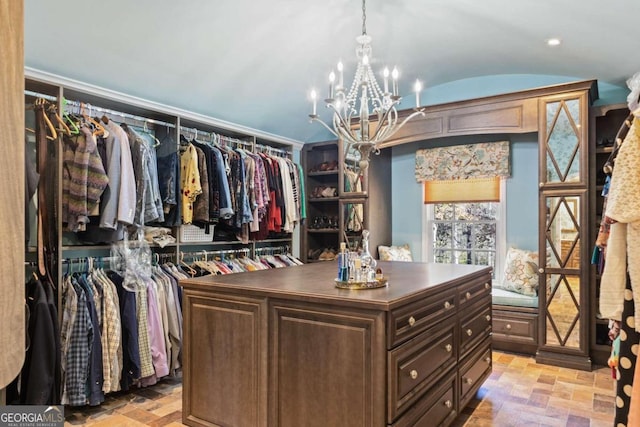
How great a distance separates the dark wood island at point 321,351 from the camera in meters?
1.75

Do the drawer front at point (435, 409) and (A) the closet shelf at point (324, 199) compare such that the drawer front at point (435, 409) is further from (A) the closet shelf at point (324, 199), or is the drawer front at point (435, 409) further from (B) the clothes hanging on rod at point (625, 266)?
(A) the closet shelf at point (324, 199)

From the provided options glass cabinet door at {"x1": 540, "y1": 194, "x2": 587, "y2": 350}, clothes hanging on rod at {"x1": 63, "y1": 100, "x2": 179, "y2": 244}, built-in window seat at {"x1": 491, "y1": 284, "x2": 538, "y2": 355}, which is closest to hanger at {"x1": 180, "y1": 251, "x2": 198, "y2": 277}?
clothes hanging on rod at {"x1": 63, "y1": 100, "x2": 179, "y2": 244}

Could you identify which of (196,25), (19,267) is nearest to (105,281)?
(196,25)

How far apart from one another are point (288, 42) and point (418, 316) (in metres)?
2.51

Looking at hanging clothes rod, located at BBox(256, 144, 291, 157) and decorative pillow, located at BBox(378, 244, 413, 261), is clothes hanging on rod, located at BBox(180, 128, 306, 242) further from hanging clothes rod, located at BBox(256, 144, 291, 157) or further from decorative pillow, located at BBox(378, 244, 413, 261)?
decorative pillow, located at BBox(378, 244, 413, 261)

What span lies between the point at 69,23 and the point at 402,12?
2.30m

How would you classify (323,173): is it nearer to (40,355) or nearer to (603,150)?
(603,150)

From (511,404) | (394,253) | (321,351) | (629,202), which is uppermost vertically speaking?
(629,202)

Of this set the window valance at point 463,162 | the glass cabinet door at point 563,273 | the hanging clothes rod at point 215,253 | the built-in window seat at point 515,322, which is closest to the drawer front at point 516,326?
the built-in window seat at point 515,322

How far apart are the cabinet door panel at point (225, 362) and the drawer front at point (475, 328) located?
1270 mm

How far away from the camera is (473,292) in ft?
9.03

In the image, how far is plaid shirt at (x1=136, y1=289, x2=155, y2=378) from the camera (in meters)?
3.03

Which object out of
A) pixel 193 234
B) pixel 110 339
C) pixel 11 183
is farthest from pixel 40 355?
pixel 11 183

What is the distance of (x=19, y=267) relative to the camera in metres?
0.42
